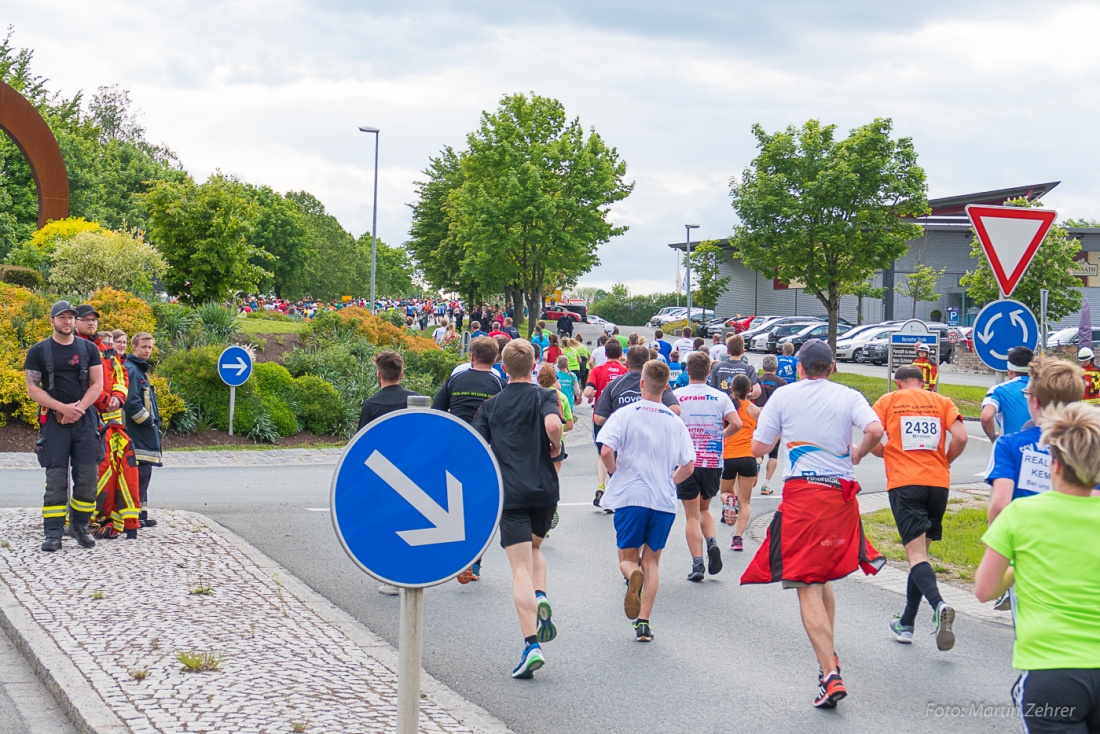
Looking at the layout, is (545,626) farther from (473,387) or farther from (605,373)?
(605,373)

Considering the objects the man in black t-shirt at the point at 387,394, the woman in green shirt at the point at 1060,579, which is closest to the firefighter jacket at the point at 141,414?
the man in black t-shirt at the point at 387,394

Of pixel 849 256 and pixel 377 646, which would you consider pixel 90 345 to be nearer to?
pixel 377 646

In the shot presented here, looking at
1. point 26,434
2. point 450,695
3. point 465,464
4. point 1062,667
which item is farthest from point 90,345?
point 26,434

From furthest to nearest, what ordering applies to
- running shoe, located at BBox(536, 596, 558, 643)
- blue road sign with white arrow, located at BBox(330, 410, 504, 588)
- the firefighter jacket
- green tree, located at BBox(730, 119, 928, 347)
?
green tree, located at BBox(730, 119, 928, 347)
the firefighter jacket
running shoe, located at BBox(536, 596, 558, 643)
blue road sign with white arrow, located at BBox(330, 410, 504, 588)

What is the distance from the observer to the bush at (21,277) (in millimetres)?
26219

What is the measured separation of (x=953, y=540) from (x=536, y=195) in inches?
1497

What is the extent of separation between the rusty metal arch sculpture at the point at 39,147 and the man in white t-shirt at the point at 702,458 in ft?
91.9

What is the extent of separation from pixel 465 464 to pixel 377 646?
3.14 meters

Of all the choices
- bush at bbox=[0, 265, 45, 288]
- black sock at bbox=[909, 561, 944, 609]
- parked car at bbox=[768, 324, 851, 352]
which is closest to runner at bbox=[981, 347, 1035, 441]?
black sock at bbox=[909, 561, 944, 609]

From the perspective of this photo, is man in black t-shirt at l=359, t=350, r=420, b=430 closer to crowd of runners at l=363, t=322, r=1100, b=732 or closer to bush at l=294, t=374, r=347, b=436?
crowd of runners at l=363, t=322, r=1100, b=732

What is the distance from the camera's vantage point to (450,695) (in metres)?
5.66

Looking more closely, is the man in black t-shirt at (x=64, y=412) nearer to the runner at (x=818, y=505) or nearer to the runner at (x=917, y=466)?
the runner at (x=818, y=505)

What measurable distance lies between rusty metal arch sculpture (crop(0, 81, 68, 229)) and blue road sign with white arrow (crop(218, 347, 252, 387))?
17737 mm

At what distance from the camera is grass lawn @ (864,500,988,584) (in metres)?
9.48
